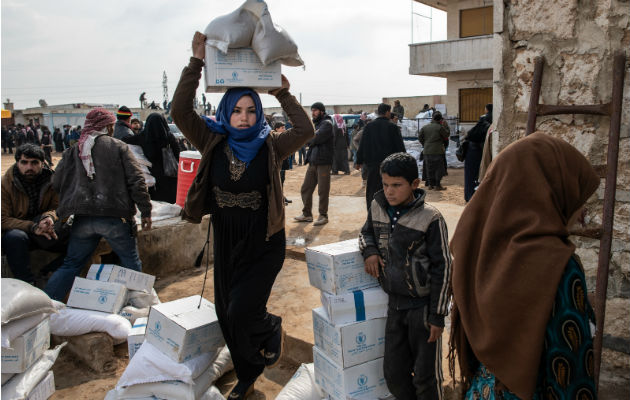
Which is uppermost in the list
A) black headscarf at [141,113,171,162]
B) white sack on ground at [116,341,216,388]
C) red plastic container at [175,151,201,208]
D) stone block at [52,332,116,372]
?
black headscarf at [141,113,171,162]

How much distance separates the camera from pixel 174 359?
2.72 metres

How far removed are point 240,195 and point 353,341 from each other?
39.3 inches

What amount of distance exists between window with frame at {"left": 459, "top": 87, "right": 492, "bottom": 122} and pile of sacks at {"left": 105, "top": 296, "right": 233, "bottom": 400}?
753 inches

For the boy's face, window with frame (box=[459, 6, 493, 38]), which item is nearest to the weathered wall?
the boy's face

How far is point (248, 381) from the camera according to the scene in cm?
285

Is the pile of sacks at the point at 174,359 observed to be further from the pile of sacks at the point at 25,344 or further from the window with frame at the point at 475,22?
the window with frame at the point at 475,22

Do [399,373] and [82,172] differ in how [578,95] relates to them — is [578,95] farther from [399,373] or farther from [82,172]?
[82,172]

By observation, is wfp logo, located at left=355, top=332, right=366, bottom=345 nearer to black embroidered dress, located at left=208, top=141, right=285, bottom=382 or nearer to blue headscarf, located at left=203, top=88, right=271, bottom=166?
black embroidered dress, located at left=208, top=141, right=285, bottom=382

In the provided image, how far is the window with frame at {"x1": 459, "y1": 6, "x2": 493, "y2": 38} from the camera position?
65.8 ft

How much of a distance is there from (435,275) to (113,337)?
259cm

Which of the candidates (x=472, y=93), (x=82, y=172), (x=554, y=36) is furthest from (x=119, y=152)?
(x=472, y=93)

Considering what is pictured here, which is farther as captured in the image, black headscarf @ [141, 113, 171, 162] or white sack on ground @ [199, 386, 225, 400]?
black headscarf @ [141, 113, 171, 162]

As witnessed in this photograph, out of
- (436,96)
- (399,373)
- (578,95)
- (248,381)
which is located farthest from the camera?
(436,96)

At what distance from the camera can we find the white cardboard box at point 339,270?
2.46 m
